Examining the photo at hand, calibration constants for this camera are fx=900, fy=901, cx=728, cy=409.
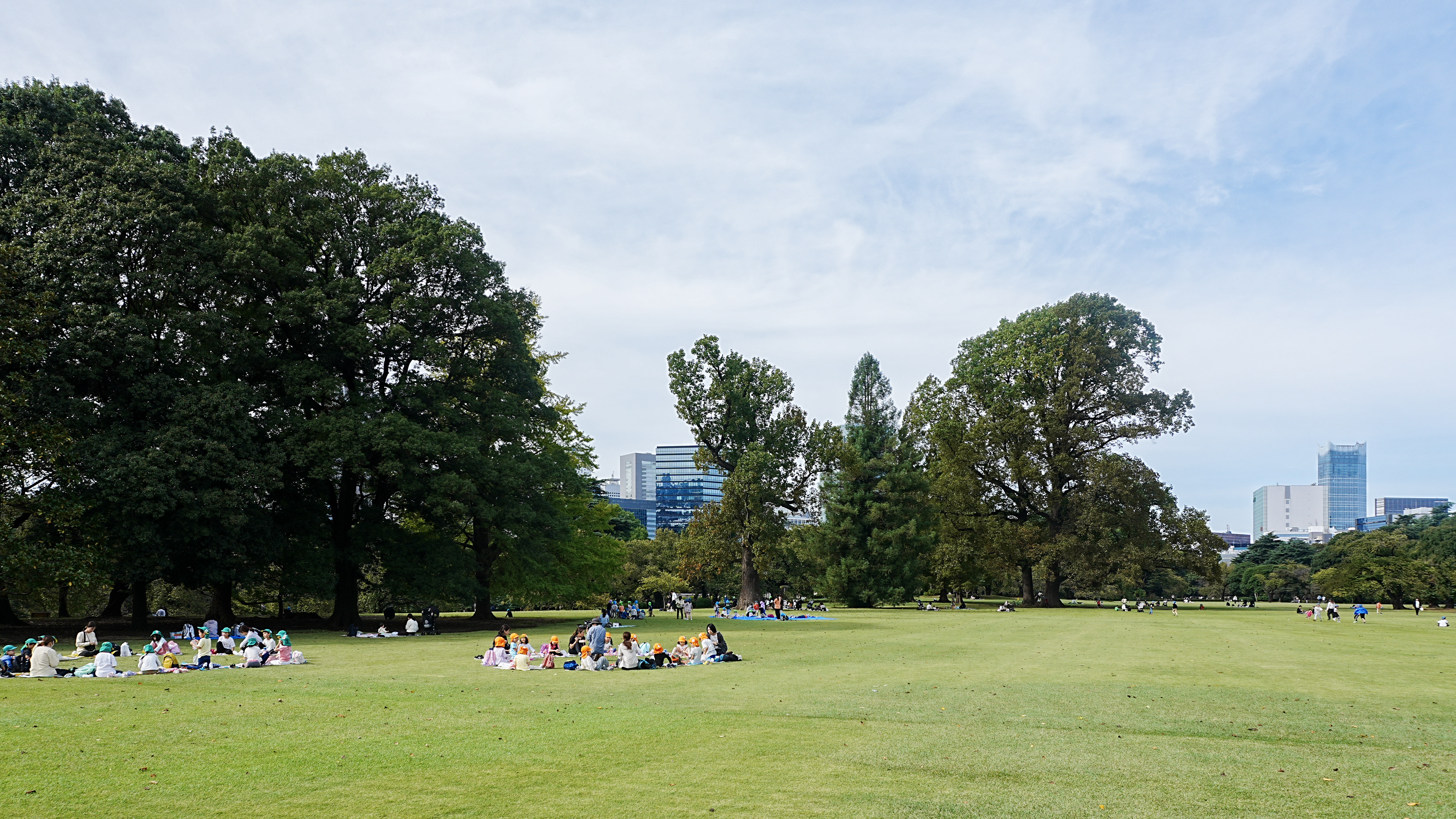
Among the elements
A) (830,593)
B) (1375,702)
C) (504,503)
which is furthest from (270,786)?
(830,593)

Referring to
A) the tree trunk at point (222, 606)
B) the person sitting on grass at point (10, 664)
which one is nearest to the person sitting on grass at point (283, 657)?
the person sitting on grass at point (10, 664)

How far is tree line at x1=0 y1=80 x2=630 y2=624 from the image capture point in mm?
29469

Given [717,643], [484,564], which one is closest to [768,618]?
[484,564]

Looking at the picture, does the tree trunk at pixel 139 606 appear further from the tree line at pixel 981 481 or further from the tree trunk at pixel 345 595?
the tree line at pixel 981 481

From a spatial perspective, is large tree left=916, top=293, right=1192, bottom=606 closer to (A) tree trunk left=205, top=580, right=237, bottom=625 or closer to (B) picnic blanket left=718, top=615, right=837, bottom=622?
(B) picnic blanket left=718, top=615, right=837, bottom=622

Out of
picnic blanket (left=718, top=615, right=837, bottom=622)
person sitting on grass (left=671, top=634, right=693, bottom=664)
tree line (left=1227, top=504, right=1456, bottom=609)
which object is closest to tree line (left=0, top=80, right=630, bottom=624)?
picnic blanket (left=718, top=615, right=837, bottom=622)

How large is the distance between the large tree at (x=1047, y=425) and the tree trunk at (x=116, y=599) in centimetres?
4678

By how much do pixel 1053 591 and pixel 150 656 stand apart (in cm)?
5697

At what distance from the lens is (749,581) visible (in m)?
57.5

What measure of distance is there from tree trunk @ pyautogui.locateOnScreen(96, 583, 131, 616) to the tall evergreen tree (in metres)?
40.2

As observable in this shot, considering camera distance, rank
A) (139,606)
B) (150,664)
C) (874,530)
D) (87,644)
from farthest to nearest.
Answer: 1. (874,530)
2. (139,606)
3. (87,644)
4. (150,664)

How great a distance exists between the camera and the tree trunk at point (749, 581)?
56938mm

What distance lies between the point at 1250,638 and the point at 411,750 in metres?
31.5

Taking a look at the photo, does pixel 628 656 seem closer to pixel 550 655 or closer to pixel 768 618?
pixel 550 655
